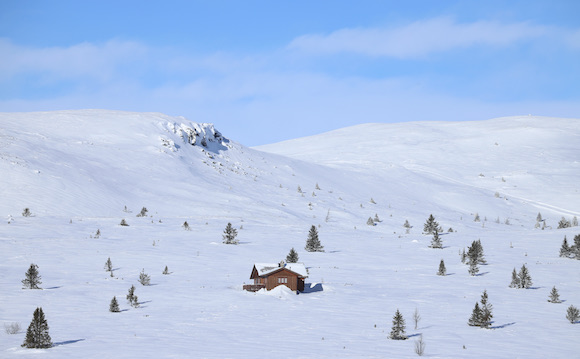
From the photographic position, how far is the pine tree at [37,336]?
1972 centimetres

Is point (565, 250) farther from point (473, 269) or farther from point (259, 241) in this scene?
point (259, 241)

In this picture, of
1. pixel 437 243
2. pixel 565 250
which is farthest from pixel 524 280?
pixel 437 243

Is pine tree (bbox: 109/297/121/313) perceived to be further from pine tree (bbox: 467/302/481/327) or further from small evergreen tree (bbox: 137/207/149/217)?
small evergreen tree (bbox: 137/207/149/217)

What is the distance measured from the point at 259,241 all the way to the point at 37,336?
26.6m

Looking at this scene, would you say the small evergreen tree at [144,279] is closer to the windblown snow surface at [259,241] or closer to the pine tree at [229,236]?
the windblown snow surface at [259,241]

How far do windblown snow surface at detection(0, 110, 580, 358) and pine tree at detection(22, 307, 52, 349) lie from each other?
40 centimetres

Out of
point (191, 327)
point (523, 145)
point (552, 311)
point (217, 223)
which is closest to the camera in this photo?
point (191, 327)

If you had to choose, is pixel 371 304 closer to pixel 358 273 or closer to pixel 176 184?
pixel 358 273

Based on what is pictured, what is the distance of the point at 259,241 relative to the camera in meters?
45.7

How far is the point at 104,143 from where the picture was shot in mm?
71625

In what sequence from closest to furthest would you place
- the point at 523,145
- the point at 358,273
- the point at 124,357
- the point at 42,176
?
the point at 124,357 < the point at 358,273 < the point at 42,176 < the point at 523,145

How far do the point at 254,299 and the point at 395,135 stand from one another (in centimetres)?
9565

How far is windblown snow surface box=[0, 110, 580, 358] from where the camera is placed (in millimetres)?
23156

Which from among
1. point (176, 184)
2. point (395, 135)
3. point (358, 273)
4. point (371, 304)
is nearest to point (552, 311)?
point (371, 304)
